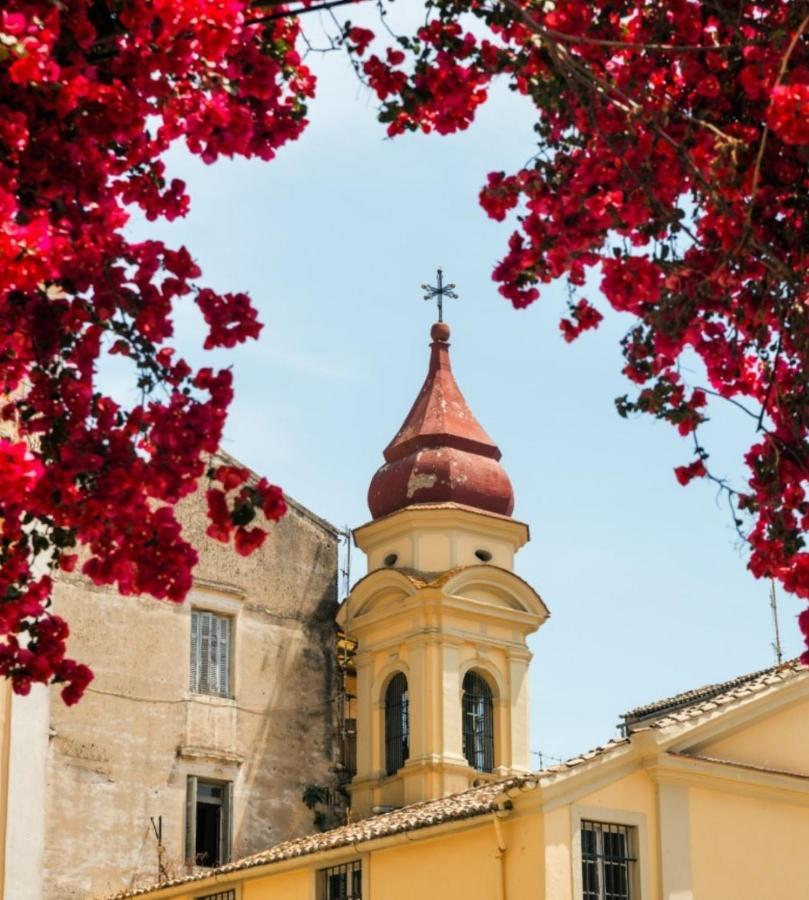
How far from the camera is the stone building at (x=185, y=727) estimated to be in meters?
28.4

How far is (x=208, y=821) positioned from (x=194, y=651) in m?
2.76

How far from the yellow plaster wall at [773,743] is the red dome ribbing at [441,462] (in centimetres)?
739

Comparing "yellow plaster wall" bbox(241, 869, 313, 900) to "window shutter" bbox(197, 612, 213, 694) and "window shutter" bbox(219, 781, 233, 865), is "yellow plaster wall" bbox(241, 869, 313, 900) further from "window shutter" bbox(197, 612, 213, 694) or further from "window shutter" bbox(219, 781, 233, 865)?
"window shutter" bbox(197, 612, 213, 694)

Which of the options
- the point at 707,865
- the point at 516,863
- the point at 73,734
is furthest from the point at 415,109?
the point at 73,734

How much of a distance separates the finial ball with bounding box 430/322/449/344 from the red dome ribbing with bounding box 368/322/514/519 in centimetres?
72

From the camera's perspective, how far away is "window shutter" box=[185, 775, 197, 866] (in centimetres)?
3023

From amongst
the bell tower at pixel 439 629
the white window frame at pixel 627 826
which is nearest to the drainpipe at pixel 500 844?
the white window frame at pixel 627 826

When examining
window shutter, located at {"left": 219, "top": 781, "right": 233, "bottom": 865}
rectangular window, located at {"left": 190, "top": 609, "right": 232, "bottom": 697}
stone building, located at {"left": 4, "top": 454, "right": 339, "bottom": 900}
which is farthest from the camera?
rectangular window, located at {"left": 190, "top": 609, "right": 232, "bottom": 697}

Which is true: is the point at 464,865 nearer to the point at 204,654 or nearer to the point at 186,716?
the point at 186,716

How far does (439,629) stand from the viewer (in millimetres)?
31375

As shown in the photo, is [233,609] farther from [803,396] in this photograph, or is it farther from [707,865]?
[803,396]

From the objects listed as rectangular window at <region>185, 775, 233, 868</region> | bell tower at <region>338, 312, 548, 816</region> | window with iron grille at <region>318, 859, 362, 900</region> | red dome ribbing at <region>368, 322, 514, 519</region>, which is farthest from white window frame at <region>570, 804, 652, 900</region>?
red dome ribbing at <region>368, 322, 514, 519</region>

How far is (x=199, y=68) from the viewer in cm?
965

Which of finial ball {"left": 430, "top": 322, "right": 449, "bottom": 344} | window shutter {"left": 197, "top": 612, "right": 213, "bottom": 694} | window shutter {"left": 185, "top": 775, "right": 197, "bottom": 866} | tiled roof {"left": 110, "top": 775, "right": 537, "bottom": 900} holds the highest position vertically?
finial ball {"left": 430, "top": 322, "right": 449, "bottom": 344}
